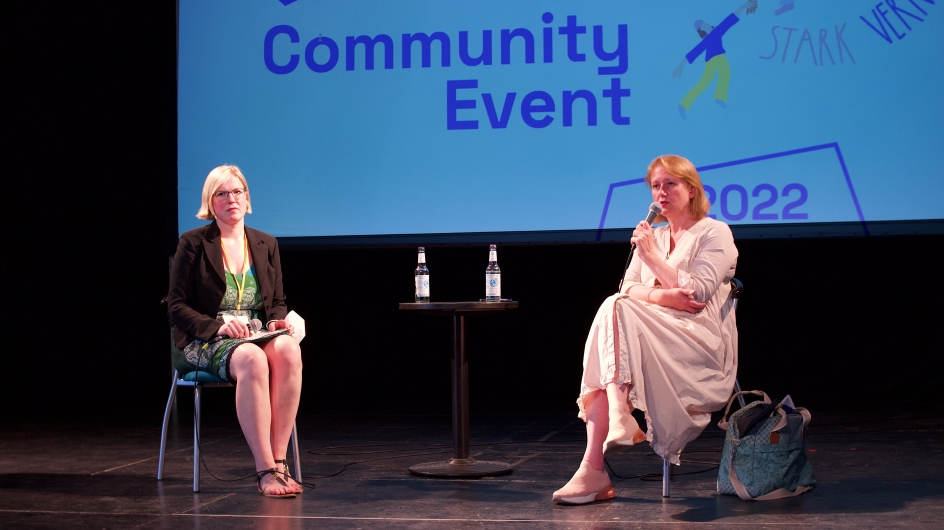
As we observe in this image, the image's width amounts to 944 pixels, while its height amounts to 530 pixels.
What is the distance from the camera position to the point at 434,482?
9.77 feet

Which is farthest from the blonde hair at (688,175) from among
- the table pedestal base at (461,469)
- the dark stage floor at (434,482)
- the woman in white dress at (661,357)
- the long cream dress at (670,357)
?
the table pedestal base at (461,469)

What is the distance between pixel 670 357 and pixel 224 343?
4.34ft

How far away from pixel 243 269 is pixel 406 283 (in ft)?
7.03

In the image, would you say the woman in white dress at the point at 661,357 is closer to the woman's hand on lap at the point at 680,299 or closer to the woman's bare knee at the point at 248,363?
the woman's hand on lap at the point at 680,299

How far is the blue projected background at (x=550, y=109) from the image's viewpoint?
441cm

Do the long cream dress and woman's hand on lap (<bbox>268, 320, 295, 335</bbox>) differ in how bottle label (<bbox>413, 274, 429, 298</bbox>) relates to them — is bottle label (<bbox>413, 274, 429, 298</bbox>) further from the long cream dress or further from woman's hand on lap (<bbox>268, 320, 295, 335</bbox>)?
the long cream dress

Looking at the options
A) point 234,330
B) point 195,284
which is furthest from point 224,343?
point 195,284

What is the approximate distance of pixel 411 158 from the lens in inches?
189

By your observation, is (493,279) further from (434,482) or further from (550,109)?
(550,109)

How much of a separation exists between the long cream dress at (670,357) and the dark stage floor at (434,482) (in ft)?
0.73

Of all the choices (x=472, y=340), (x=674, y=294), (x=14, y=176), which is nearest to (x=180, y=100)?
(x=14, y=176)

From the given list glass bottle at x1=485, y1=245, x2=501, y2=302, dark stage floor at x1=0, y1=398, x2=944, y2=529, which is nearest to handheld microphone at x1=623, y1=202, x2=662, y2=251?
glass bottle at x1=485, y1=245, x2=501, y2=302

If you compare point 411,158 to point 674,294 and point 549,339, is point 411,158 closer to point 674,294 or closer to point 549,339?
point 549,339

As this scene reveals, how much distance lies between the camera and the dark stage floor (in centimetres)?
240
